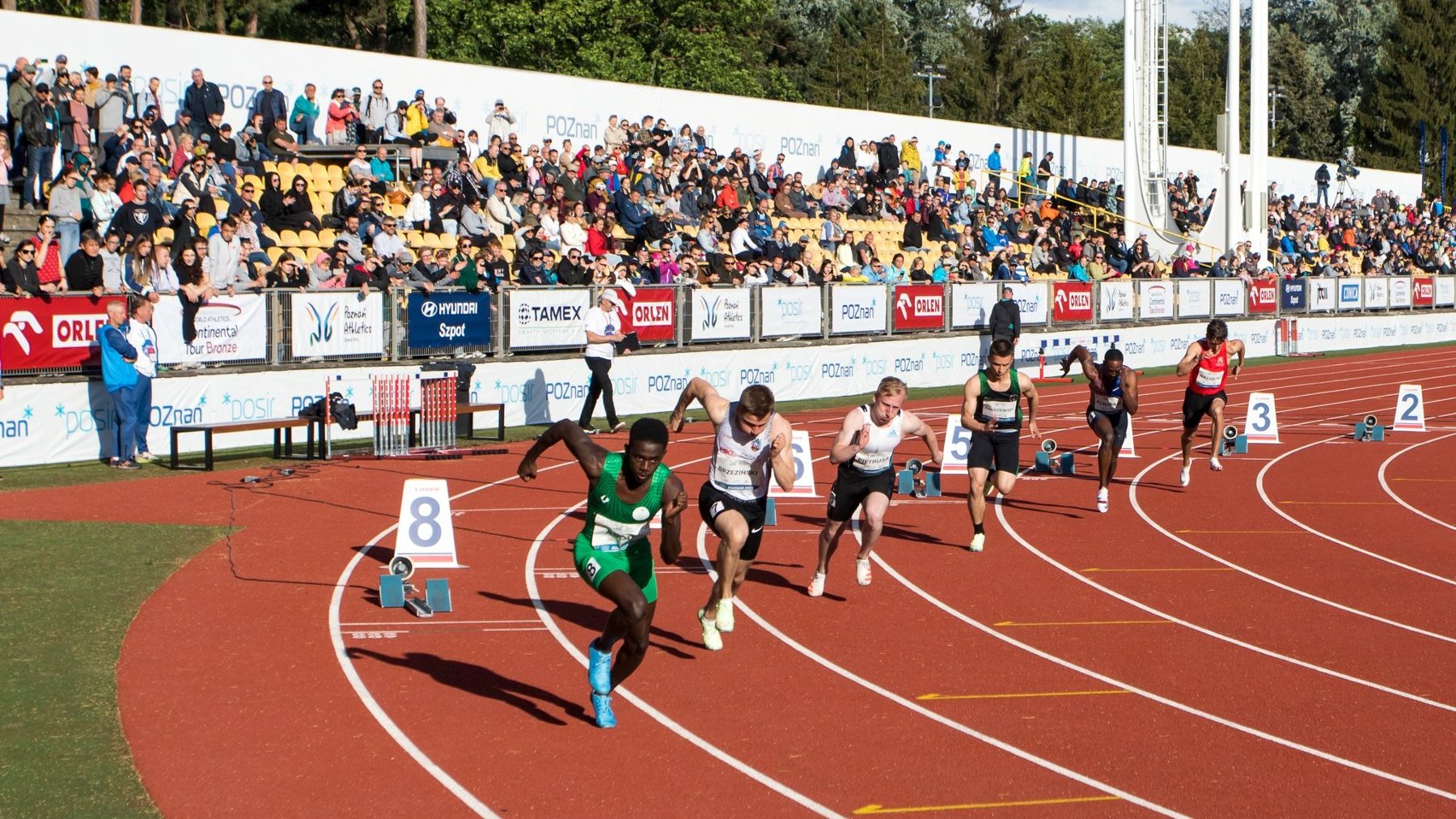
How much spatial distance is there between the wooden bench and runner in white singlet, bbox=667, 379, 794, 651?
9790 millimetres

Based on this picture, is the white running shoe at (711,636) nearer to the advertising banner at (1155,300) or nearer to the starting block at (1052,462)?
the starting block at (1052,462)

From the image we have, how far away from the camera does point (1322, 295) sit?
145 ft

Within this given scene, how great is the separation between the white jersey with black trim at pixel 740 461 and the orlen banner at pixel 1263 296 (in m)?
33.3

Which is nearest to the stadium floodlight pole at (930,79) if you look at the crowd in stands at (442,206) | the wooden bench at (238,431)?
the crowd in stands at (442,206)

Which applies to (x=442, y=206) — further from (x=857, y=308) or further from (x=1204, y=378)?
(x=1204, y=378)

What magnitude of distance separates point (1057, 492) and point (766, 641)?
8.87 metres

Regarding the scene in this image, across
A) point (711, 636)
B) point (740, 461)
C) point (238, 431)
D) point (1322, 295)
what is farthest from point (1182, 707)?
point (1322, 295)

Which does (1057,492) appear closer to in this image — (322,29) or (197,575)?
(197,575)

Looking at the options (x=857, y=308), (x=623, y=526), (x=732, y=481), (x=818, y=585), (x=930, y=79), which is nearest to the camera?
(x=623, y=526)

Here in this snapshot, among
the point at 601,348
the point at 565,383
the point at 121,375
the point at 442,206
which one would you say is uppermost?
the point at 442,206

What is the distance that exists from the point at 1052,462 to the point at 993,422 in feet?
21.1

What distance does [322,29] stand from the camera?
6309 cm

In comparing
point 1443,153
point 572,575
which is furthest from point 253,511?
point 1443,153

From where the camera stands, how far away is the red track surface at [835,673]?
8.87 metres
